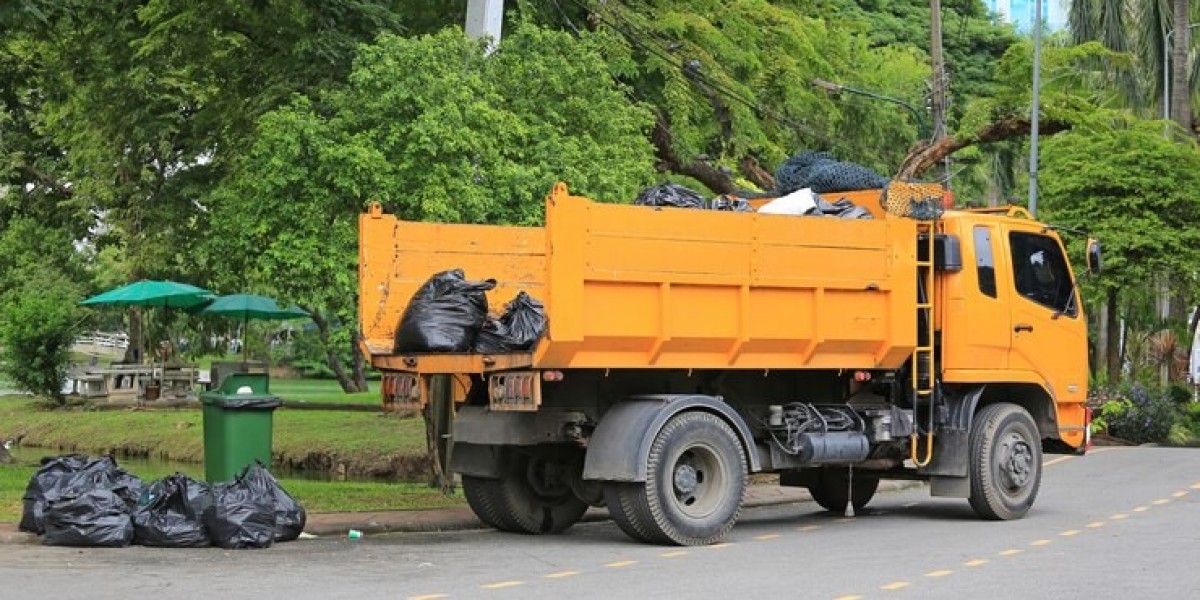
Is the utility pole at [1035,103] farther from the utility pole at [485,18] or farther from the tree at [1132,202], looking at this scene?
the utility pole at [485,18]

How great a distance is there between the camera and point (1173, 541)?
1228cm

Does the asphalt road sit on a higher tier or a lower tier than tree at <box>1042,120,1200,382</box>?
lower

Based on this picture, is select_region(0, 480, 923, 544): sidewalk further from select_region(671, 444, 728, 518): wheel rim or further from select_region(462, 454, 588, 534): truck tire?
select_region(671, 444, 728, 518): wheel rim

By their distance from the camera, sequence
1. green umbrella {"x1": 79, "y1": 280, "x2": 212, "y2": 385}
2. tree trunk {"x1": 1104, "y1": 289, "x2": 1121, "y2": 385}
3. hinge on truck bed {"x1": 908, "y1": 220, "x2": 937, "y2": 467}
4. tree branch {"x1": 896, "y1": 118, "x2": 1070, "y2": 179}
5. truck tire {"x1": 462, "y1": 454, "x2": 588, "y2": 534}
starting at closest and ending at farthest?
1. truck tire {"x1": 462, "y1": 454, "x2": 588, "y2": 534}
2. hinge on truck bed {"x1": 908, "y1": 220, "x2": 937, "y2": 467}
3. tree branch {"x1": 896, "y1": 118, "x2": 1070, "y2": 179}
4. tree trunk {"x1": 1104, "y1": 289, "x2": 1121, "y2": 385}
5. green umbrella {"x1": 79, "y1": 280, "x2": 212, "y2": 385}

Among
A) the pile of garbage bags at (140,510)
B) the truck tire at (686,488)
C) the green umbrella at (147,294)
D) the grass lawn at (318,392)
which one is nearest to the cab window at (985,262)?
the truck tire at (686,488)

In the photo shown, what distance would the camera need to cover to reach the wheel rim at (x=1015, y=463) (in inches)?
551

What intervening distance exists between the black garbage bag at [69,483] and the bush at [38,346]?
2235 cm

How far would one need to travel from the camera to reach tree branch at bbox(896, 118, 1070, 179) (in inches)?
1040

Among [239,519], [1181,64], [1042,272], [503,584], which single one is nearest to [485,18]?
[1042,272]

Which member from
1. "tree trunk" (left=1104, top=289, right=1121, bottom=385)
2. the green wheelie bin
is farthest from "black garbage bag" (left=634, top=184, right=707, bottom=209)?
"tree trunk" (left=1104, top=289, right=1121, bottom=385)

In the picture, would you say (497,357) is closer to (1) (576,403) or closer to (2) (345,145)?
(1) (576,403)

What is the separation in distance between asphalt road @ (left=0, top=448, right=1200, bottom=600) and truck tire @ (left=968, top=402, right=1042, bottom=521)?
212mm

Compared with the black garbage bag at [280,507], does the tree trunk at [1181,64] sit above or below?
above

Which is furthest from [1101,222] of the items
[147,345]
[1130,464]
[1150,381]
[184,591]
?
[147,345]
